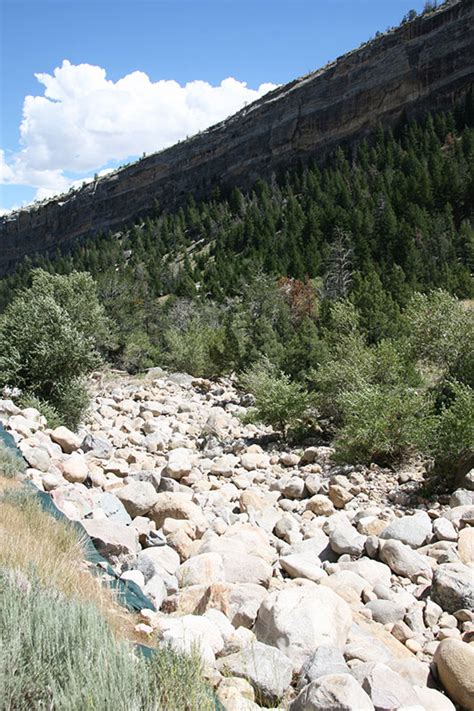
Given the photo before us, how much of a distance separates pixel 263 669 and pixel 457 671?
5.12 feet

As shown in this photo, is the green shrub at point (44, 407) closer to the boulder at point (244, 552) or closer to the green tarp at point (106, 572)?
the boulder at point (244, 552)

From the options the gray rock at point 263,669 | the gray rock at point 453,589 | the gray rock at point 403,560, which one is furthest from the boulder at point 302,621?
the gray rock at point 403,560

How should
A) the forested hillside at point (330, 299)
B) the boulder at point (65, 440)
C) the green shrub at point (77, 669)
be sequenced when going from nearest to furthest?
the green shrub at point (77, 669) → the boulder at point (65, 440) → the forested hillside at point (330, 299)

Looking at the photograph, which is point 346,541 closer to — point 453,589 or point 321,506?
point 453,589

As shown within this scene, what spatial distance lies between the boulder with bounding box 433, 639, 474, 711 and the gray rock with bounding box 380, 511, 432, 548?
3.28 metres

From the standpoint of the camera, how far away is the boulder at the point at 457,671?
150 inches

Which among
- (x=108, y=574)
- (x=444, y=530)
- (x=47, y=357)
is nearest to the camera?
(x=108, y=574)

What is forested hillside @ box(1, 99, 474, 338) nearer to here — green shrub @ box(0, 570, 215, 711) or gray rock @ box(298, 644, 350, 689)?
gray rock @ box(298, 644, 350, 689)

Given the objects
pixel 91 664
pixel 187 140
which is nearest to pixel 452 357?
pixel 91 664

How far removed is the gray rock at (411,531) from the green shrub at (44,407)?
8481 mm

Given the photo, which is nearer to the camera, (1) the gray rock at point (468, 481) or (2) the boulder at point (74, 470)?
(2) the boulder at point (74, 470)

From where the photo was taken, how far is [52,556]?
13.4 ft

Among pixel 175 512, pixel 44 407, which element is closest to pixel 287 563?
pixel 175 512

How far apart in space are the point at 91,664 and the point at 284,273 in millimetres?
47211
